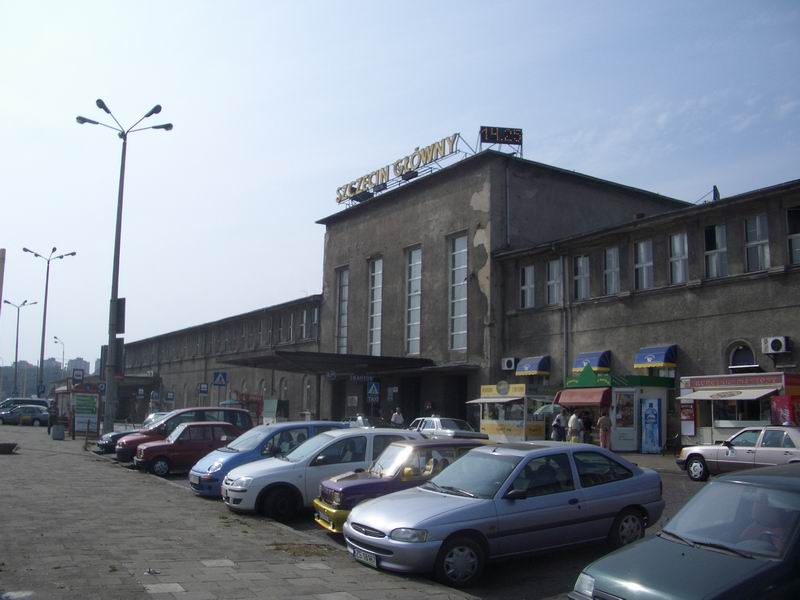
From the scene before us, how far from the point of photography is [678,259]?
29.3m

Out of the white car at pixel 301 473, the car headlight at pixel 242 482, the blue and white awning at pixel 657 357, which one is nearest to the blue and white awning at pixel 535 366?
the blue and white awning at pixel 657 357

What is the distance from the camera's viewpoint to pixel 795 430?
1833 centimetres

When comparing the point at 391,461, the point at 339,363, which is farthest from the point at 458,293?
the point at 391,461

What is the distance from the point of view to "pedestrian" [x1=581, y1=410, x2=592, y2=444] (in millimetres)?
27927

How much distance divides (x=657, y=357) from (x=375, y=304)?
68.4 feet

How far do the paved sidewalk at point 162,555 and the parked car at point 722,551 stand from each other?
9.13 ft

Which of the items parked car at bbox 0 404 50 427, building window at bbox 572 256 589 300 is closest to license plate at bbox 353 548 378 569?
building window at bbox 572 256 589 300

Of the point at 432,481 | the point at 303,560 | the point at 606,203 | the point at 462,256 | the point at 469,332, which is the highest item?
the point at 606,203

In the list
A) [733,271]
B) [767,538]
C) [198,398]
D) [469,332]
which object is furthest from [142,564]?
[198,398]

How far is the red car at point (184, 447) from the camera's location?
2041 centimetres

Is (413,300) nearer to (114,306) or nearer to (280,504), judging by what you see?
(114,306)

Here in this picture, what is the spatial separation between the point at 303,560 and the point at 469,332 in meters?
28.6

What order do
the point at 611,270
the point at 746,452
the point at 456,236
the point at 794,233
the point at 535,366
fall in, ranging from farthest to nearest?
the point at 456,236, the point at 535,366, the point at 611,270, the point at 794,233, the point at 746,452

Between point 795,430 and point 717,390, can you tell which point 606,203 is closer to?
point 717,390
